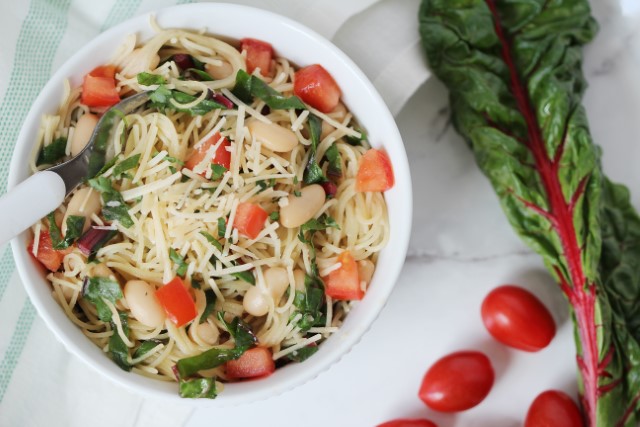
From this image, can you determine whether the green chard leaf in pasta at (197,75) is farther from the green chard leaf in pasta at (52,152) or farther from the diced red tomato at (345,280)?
the diced red tomato at (345,280)

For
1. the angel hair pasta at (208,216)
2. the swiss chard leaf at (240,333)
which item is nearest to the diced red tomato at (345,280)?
the angel hair pasta at (208,216)

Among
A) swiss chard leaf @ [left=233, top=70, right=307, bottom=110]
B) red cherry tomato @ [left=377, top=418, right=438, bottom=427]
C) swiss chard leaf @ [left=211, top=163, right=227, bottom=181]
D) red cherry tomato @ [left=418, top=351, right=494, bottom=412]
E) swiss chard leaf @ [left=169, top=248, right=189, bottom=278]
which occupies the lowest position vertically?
red cherry tomato @ [left=377, top=418, right=438, bottom=427]

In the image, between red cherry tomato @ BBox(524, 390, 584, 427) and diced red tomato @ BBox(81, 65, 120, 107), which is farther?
red cherry tomato @ BBox(524, 390, 584, 427)

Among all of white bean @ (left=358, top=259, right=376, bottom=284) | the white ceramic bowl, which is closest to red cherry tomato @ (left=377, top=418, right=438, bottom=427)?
the white ceramic bowl

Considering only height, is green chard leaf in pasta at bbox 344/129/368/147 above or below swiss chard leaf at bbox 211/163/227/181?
below

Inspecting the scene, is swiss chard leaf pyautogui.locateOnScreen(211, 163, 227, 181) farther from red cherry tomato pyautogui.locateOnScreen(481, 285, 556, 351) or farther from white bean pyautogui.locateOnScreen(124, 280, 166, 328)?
red cherry tomato pyautogui.locateOnScreen(481, 285, 556, 351)

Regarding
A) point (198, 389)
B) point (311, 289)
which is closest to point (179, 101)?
point (311, 289)

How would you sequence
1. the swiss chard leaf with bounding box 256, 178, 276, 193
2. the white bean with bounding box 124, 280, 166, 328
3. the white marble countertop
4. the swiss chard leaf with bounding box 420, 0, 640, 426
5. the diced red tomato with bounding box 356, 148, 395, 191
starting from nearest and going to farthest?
1. the white bean with bounding box 124, 280, 166, 328
2. the swiss chard leaf with bounding box 256, 178, 276, 193
3. the diced red tomato with bounding box 356, 148, 395, 191
4. the swiss chard leaf with bounding box 420, 0, 640, 426
5. the white marble countertop
